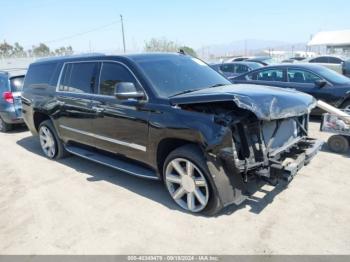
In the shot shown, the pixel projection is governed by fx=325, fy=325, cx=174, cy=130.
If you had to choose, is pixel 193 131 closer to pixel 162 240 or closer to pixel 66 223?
pixel 162 240

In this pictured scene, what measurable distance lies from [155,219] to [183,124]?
3.99ft

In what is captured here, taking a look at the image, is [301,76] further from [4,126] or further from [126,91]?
[4,126]

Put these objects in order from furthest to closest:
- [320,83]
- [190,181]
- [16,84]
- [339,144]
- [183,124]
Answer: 1. [16,84]
2. [320,83]
3. [339,144]
4. [190,181]
5. [183,124]

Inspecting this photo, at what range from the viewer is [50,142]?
21.0ft

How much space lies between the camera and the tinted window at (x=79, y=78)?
5062 mm

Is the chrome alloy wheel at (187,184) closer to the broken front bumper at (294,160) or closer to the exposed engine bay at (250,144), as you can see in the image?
the exposed engine bay at (250,144)

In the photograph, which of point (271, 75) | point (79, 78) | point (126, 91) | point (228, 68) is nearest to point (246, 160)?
point (126, 91)

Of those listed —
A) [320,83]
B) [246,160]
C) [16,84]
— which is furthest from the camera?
[16,84]

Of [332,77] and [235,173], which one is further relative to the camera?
[332,77]

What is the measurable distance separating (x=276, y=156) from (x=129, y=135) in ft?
6.42

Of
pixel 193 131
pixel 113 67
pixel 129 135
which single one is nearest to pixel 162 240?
pixel 193 131

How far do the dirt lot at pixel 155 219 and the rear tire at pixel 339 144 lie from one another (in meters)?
0.51

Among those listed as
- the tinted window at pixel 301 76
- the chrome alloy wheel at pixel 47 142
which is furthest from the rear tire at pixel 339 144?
the chrome alloy wheel at pixel 47 142

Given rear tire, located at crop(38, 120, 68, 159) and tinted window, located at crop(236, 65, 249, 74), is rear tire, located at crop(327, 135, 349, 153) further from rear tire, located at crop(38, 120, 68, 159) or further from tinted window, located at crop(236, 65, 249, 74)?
tinted window, located at crop(236, 65, 249, 74)
